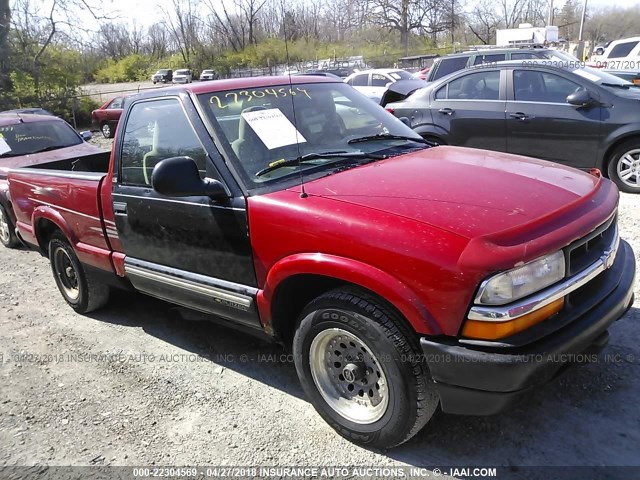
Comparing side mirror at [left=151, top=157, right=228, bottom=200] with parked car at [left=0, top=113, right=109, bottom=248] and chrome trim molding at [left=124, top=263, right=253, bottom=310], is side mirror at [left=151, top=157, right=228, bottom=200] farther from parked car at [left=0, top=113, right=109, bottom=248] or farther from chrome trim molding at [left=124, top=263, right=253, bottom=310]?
parked car at [left=0, top=113, right=109, bottom=248]

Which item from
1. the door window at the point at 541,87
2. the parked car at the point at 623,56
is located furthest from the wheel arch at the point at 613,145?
the parked car at the point at 623,56

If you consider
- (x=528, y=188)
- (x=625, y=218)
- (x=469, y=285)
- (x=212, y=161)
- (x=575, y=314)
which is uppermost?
(x=212, y=161)

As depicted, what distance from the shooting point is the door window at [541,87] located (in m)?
7.12

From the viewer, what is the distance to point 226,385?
3.54 metres

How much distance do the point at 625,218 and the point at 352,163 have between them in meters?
4.07

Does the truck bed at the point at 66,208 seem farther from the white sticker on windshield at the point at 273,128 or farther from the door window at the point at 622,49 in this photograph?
the door window at the point at 622,49

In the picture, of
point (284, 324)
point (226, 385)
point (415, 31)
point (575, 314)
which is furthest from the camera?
point (415, 31)

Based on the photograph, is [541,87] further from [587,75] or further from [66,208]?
[66,208]

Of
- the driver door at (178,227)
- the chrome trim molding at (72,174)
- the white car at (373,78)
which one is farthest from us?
the white car at (373,78)

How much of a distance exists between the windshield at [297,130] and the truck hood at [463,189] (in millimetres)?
235

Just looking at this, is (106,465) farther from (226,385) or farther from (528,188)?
(528,188)

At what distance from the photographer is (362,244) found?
2.45 metres

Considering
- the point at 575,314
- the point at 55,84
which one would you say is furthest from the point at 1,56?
the point at 575,314

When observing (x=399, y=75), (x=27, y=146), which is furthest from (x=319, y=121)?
(x=399, y=75)
